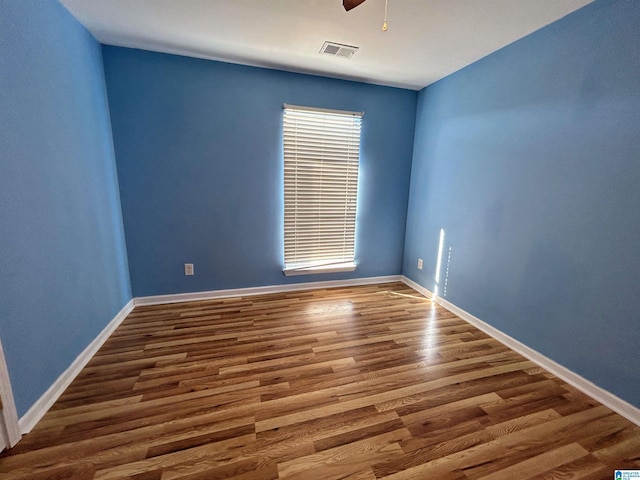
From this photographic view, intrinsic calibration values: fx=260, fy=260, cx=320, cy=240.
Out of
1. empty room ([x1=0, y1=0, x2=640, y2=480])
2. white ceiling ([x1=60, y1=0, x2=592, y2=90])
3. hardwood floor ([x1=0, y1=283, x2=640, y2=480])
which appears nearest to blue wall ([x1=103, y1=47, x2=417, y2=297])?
empty room ([x1=0, y1=0, x2=640, y2=480])

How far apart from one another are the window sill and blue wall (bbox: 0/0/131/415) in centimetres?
170

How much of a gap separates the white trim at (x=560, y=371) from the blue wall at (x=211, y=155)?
69.2 inches

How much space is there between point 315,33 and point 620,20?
6.02ft

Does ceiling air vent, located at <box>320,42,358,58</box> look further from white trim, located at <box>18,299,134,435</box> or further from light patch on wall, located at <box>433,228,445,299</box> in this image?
white trim, located at <box>18,299,134,435</box>

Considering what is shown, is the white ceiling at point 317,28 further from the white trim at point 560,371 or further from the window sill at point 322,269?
the white trim at point 560,371

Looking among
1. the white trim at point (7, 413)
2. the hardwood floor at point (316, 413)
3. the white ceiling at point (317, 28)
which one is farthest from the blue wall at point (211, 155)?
the white trim at point (7, 413)

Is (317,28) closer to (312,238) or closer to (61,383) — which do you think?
(312,238)

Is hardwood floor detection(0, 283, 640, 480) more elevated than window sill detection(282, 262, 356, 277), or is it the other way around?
window sill detection(282, 262, 356, 277)

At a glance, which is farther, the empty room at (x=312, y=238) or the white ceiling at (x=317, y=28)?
the white ceiling at (x=317, y=28)

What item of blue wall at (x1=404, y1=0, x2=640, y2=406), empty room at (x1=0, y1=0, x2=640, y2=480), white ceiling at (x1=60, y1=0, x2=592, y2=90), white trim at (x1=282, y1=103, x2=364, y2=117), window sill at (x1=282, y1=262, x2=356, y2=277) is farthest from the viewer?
window sill at (x1=282, y1=262, x2=356, y2=277)

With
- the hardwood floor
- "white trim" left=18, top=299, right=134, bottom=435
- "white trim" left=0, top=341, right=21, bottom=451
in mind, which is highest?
"white trim" left=0, top=341, right=21, bottom=451

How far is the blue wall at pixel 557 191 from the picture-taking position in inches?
58.3

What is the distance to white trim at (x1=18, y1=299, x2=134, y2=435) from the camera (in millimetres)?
1336

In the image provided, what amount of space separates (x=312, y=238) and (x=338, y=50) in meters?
1.85
